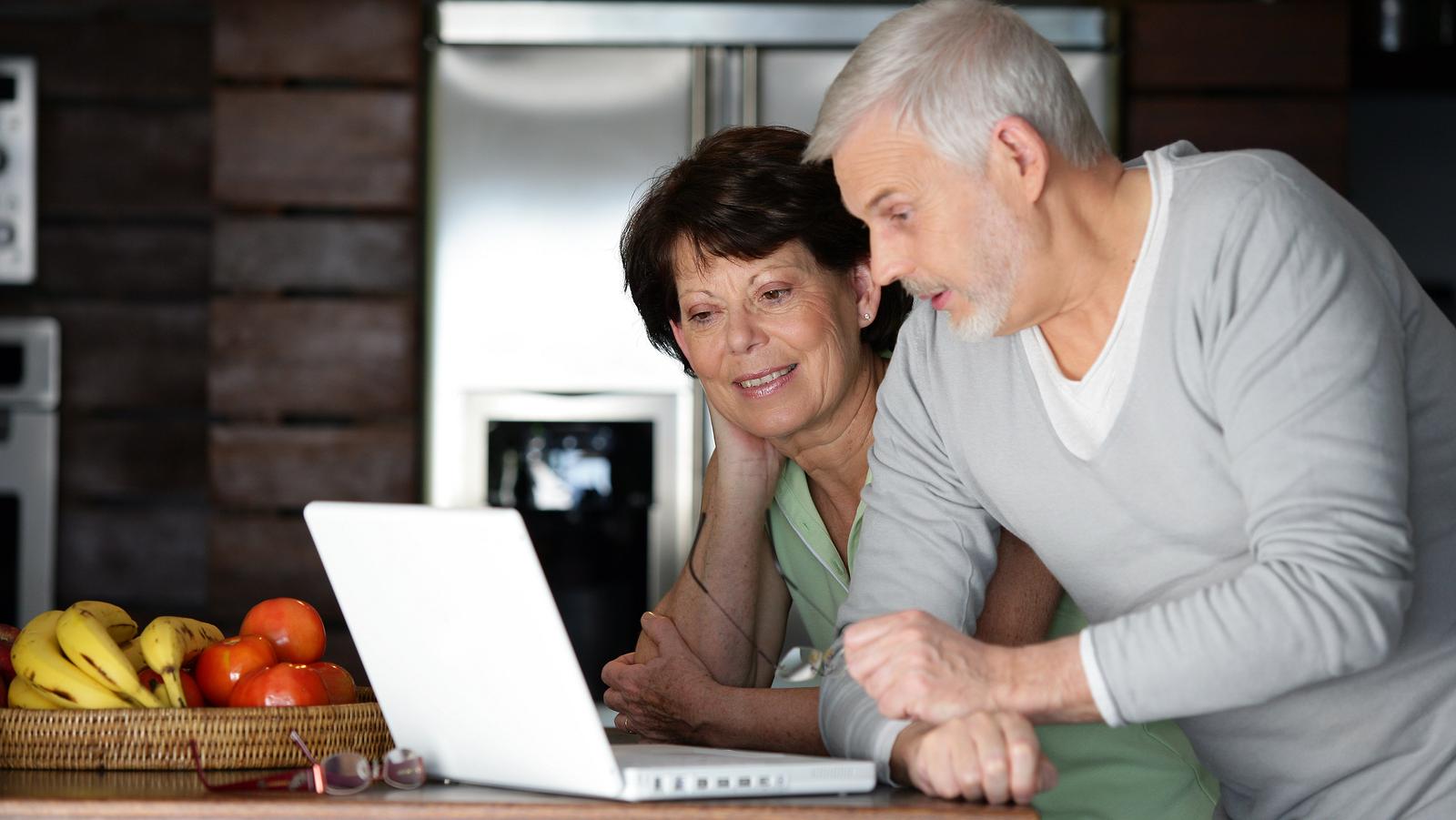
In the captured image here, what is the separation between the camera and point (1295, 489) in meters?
1.10

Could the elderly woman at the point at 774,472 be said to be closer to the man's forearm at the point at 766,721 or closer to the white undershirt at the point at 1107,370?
the man's forearm at the point at 766,721

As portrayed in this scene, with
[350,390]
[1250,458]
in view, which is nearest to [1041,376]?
[1250,458]

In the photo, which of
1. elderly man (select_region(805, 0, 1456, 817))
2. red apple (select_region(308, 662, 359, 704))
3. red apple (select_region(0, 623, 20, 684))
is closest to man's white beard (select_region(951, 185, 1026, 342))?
elderly man (select_region(805, 0, 1456, 817))

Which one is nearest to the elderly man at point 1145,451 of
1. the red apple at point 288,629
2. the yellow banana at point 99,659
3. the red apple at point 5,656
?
the red apple at point 288,629

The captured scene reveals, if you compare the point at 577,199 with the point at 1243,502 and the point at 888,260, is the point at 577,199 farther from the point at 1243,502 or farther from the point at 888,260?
the point at 1243,502

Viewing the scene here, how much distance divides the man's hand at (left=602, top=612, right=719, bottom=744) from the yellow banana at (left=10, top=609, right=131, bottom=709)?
53 centimetres

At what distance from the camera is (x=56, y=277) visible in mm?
3727

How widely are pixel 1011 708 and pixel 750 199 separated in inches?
29.0

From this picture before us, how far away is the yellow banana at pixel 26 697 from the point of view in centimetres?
124

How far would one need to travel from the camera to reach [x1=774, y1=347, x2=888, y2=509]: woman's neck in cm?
175

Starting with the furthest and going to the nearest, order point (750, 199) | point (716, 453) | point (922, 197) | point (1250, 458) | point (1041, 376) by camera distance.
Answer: point (716, 453) < point (750, 199) < point (1041, 376) < point (922, 197) < point (1250, 458)

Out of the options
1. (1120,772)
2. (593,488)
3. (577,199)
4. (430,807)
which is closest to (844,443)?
(1120,772)

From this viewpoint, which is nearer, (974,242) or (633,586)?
(974,242)

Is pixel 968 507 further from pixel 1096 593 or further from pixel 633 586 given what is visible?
pixel 633 586
